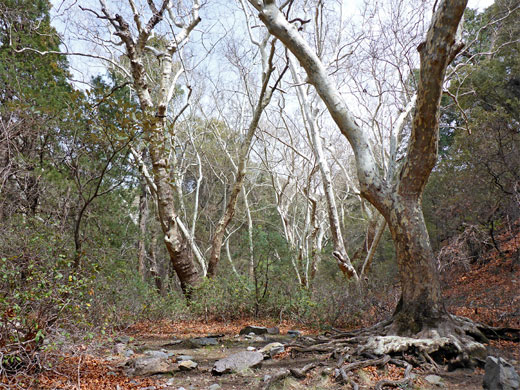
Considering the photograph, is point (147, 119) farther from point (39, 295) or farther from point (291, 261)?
point (291, 261)

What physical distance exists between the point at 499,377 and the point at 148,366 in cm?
325

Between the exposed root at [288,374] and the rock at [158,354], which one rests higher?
the rock at [158,354]

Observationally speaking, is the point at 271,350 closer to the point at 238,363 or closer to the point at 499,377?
the point at 238,363

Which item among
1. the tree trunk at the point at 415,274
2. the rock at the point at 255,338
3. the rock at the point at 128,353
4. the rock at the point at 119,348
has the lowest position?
the rock at the point at 255,338

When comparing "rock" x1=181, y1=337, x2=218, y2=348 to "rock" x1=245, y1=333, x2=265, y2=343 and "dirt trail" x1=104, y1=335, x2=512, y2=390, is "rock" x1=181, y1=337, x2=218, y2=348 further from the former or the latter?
"dirt trail" x1=104, y1=335, x2=512, y2=390

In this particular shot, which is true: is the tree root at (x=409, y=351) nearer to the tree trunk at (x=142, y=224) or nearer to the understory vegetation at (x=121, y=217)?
the understory vegetation at (x=121, y=217)

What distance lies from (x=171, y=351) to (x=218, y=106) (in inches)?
454

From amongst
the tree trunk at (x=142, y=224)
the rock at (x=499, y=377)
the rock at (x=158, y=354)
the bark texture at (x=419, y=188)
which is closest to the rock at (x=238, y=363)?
the rock at (x=158, y=354)

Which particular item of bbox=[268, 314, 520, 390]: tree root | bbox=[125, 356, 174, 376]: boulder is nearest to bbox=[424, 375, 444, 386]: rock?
bbox=[268, 314, 520, 390]: tree root

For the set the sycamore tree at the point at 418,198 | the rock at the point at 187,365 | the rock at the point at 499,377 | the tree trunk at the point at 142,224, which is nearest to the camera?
the rock at the point at 499,377

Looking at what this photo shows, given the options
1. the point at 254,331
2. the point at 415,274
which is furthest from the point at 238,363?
the point at 415,274

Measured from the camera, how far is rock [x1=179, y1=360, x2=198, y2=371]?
12.7 ft

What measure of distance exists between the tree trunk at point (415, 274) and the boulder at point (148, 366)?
2659 mm

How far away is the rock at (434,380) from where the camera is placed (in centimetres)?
328
